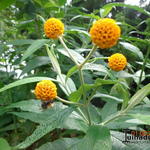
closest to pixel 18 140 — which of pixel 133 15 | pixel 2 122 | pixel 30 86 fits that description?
pixel 2 122

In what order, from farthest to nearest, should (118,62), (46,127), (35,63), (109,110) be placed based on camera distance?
(35,63)
(109,110)
(118,62)
(46,127)

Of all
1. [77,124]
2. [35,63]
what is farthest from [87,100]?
[35,63]

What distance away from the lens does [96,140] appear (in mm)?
744

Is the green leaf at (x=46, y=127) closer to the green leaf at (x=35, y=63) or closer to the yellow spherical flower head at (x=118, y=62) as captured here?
the yellow spherical flower head at (x=118, y=62)

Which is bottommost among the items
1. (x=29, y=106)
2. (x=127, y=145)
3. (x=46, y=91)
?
(x=127, y=145)

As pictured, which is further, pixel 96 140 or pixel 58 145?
pixel 58 145

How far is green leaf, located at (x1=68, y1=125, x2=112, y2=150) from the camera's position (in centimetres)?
72

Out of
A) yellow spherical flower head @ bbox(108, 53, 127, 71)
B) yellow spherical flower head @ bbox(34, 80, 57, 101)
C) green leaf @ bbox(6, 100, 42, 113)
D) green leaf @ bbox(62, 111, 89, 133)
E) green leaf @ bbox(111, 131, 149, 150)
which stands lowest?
green leaf @ bbox(111, 131, 149, 150)

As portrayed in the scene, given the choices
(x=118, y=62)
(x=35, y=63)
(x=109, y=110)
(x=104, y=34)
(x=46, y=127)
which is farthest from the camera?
(x=35, y=63)

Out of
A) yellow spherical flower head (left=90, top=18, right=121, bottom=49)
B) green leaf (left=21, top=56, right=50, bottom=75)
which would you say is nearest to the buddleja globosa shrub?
yellow spherical flower head (left=90, top=18, right=121, bottom=49)

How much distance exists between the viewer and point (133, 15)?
4723mm

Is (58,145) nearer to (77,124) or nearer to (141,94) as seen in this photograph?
(77,124)

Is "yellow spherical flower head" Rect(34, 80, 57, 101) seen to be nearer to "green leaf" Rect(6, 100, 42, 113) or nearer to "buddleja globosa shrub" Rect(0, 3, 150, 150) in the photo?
"buddleja globosa shrub" Rect(0, 3, 150, 150)

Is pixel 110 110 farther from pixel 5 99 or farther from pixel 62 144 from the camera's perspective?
pixel 5 99
